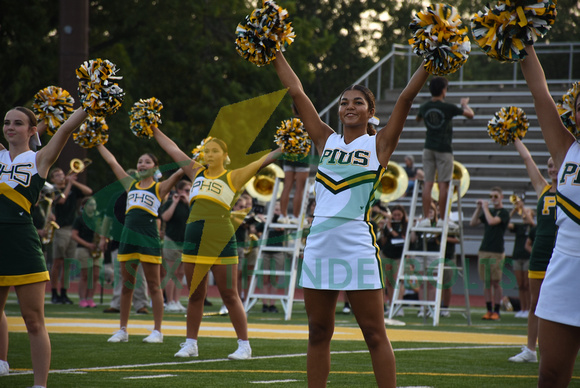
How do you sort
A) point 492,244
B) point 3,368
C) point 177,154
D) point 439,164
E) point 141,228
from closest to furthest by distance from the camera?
point 3,368 < point 177,154 < point 141,228 < point 439,164 < point 492,244

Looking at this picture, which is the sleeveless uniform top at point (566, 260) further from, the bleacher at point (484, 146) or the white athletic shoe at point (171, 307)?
the bleacher at point (484, 146)

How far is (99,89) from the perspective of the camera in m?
5.13

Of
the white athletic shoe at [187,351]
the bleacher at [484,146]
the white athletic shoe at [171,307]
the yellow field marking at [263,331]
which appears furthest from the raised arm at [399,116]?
the bleacher at [484,146]

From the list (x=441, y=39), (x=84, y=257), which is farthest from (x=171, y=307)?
(x=441, y=39)

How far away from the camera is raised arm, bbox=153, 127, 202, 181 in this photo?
697 cm

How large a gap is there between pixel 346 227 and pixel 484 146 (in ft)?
65.1

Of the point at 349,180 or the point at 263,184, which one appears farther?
the point at 263,184

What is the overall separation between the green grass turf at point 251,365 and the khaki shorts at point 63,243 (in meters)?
5.30

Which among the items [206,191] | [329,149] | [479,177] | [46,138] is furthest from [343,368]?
[479,177]

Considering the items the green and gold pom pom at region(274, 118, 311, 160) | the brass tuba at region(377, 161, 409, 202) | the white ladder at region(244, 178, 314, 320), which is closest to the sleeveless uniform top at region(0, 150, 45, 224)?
the green and gold pom pom at region(274, 118, 311, 160)

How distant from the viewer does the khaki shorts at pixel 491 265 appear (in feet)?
43.6

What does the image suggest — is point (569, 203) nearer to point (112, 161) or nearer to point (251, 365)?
point (251, 365)

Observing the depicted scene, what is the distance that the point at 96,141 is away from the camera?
7.38 metres

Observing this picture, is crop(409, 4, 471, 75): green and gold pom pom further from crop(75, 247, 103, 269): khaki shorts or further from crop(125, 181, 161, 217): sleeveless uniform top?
crop(75, 247, 103, 269): khaki shorts
